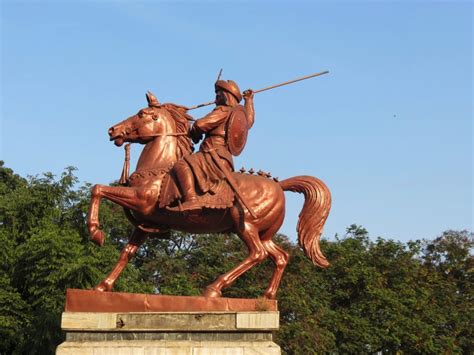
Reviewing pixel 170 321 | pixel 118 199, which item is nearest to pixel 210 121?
pixel 118 199

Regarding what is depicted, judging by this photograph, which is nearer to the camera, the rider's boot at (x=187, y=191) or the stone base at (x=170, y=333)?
the stone base at (x=170, y=333)

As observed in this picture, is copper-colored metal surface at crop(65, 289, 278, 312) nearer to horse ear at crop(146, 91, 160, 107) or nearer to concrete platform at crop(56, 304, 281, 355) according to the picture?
concrete platform at crop(56, 304, 281, 355)

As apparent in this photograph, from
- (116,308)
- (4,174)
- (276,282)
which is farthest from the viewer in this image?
(4,174)

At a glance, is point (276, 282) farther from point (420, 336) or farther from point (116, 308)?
point (420, 336)

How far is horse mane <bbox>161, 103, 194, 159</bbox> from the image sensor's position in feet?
38.2

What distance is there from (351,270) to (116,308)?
18.8m

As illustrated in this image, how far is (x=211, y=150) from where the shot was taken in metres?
11.1

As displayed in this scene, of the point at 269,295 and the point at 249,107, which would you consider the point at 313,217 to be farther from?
the point at 249,107

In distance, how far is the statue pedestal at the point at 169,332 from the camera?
9906mm

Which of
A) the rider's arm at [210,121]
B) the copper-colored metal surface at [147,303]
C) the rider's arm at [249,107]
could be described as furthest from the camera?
the rider's arm at [249,107]

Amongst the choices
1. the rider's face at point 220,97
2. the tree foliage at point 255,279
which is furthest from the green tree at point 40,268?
the rider's face at point 220,97

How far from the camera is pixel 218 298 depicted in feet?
33.9

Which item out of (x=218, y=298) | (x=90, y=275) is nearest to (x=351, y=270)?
(x=90, y=275)

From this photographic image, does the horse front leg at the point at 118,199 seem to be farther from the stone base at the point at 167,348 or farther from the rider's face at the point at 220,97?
the rider's face at the point at 220,97
